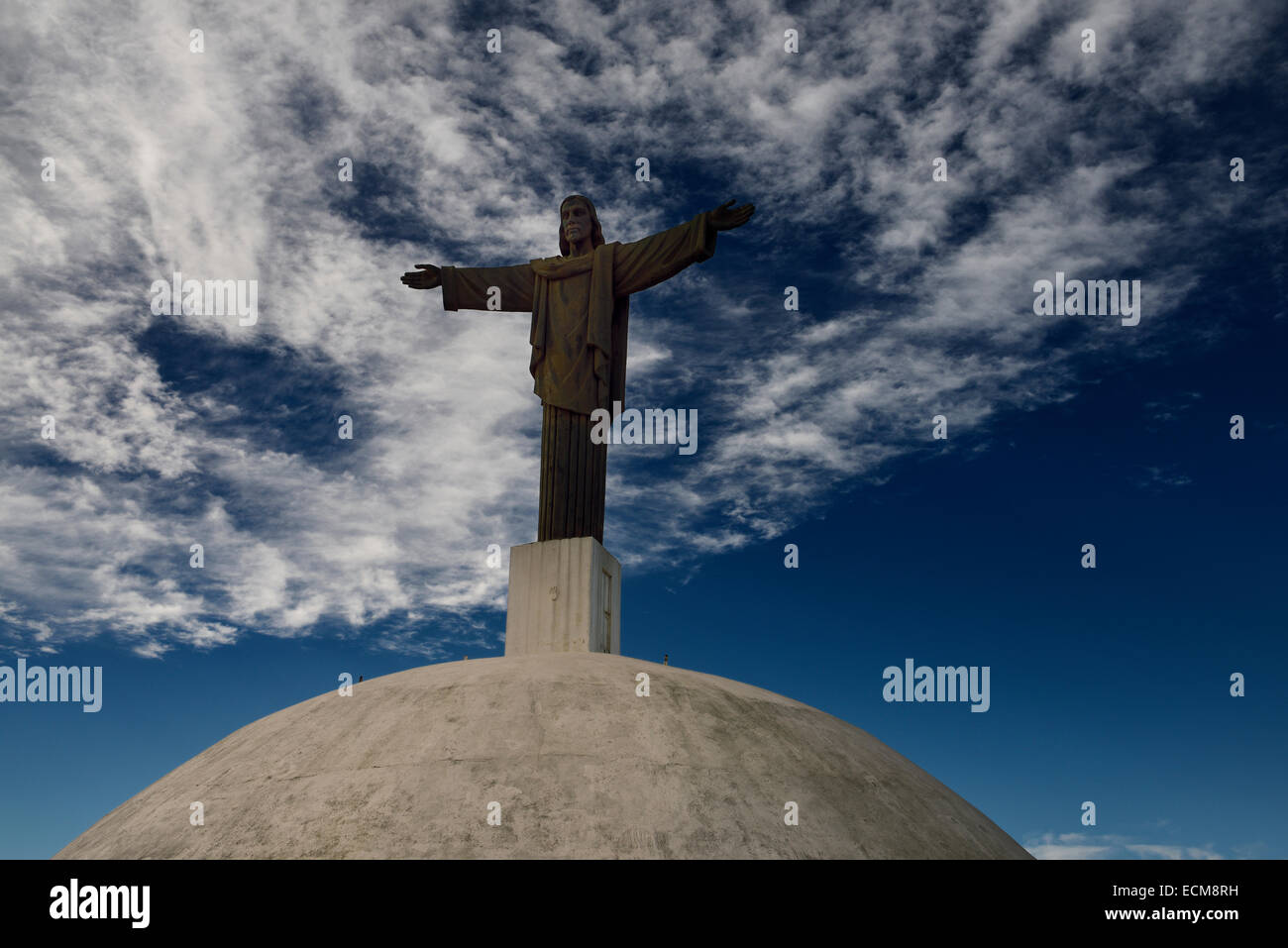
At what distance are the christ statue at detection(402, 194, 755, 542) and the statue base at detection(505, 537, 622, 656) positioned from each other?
1.70 ft

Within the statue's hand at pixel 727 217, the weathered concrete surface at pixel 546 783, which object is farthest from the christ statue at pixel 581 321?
the weathered concrete surface at pixel 546 783

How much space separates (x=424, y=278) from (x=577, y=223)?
3522 millimetres

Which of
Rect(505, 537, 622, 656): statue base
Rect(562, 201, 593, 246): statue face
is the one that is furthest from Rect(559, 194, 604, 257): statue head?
Rect(505, 537, 622, 656): statue base

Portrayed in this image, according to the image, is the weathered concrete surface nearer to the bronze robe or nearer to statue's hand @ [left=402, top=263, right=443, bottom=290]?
the bronze robe

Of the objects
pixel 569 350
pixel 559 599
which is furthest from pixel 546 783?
pixel 569 350

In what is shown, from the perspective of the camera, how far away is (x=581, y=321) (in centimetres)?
1830

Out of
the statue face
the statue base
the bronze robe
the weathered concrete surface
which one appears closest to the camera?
the weathered concrete surface

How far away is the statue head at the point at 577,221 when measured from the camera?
18.9 metres

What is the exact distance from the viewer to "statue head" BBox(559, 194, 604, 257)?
61.9ft

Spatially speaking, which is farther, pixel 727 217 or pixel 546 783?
pixel 727 217

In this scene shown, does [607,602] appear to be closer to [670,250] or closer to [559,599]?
[559,599]
